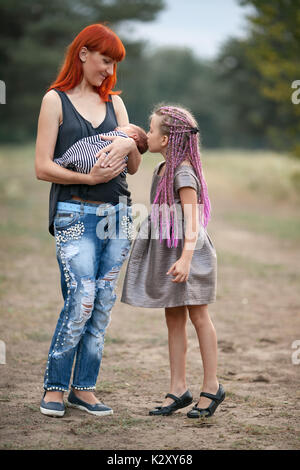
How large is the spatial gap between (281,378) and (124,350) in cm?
122

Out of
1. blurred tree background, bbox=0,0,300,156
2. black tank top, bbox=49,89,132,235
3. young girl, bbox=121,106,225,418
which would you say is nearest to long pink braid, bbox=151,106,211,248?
young girl, bbox=121,106,225,418

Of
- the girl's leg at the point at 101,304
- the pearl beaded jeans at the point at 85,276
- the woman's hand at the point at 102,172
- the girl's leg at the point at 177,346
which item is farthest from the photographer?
the girl's leg at the point at 177,346

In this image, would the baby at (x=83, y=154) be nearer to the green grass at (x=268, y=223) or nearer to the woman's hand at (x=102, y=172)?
the woman's hand at (x=102, y=172)

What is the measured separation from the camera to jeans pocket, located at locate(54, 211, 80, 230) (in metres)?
3.21

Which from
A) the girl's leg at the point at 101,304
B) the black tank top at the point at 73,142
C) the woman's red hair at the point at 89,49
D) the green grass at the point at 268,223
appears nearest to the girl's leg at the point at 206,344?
the girl's leg at the point at 101,304

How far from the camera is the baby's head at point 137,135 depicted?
3287 millimetres

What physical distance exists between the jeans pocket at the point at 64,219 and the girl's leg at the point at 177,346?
0.73 m

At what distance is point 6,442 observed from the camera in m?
2.86

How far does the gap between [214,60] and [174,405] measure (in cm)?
4737

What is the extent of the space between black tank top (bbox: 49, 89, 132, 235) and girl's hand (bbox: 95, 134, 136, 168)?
0.38 feet

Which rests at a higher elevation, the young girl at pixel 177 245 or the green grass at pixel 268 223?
the green grass at pixel 268 223

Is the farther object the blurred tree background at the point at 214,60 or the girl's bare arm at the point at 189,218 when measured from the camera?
the blurred tree background at the point at 214,60

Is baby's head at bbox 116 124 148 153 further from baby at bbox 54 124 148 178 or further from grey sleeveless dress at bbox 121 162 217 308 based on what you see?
grey sleeveless dress at bbox 121 162 217 308

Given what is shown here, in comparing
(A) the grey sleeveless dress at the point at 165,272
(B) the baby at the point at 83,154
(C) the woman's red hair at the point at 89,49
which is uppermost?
(C) the woman's red hair at the point at 89,49
